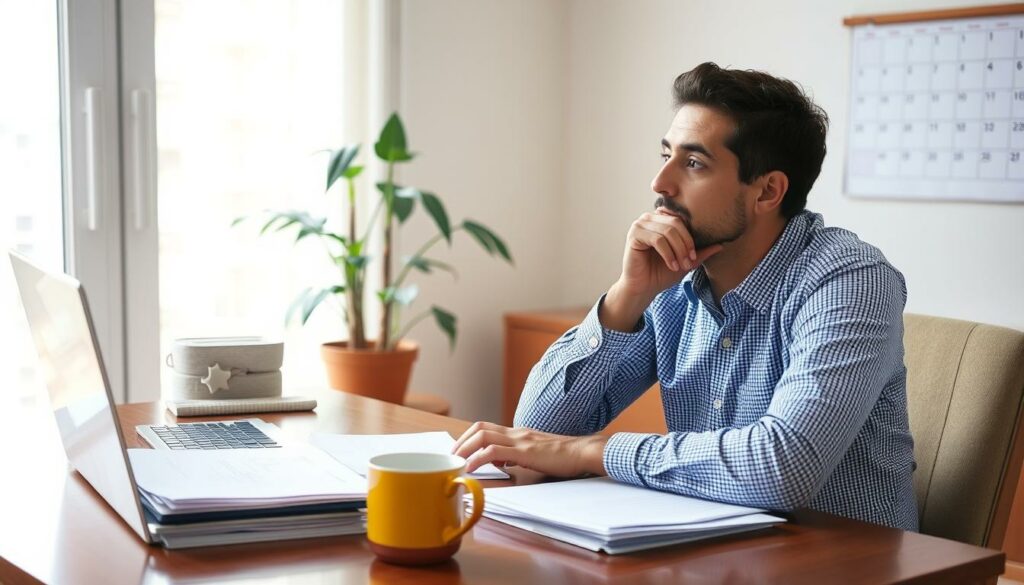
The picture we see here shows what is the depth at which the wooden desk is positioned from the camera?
99 cm

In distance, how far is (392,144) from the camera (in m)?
3.05

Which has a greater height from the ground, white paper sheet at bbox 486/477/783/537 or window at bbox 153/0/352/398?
window at bbox 153/0/352/398

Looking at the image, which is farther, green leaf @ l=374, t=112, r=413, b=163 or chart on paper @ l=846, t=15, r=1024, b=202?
green leaf @ l=374, t=112, r=413, b=163

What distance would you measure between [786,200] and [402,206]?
5.02 feet

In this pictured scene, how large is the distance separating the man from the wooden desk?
0.12 metres

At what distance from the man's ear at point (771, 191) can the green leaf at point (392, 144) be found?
1.52 meters

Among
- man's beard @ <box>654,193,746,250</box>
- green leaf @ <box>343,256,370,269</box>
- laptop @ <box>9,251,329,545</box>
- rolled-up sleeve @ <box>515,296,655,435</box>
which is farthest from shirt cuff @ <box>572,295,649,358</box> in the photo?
green leaf @ <box>343,256,370,269</box>

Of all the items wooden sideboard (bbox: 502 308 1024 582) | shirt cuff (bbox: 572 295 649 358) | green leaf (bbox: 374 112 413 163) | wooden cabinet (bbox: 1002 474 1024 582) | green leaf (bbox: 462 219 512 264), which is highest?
green leaf (bbox: 374 112 413 163)

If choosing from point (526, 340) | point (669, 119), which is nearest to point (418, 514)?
point (526, 340)

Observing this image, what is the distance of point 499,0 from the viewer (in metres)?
3.71

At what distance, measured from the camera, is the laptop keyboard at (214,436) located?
1.44 m

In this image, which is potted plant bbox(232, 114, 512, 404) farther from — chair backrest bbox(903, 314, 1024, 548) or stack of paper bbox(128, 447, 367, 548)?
stack of paper bbox(128, 447, 367, 548)

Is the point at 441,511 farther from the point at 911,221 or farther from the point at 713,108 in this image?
the point at 911,221

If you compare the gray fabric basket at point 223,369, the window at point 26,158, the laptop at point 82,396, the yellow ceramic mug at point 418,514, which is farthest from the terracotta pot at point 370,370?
the yellow ceramic mug at point 418,514
